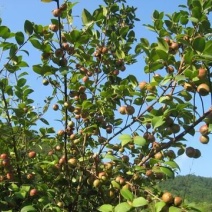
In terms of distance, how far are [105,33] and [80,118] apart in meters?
0.90

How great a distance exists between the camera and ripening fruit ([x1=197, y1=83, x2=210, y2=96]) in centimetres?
220

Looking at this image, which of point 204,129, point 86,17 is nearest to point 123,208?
point 204,129

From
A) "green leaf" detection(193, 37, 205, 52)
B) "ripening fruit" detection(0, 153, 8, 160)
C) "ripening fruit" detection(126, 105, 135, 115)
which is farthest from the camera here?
"ripening fruit" detection(0, 153, 8, 160)

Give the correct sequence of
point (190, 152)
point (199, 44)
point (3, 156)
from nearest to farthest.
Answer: point (199, 44) → point (190, 152) → point (3, 156)

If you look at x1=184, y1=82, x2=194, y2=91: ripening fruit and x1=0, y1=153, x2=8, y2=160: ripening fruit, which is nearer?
x1=184, y1=82, x2=194, y2=91: ripening fruit

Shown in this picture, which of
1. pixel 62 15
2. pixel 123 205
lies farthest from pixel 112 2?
pixel 123 205

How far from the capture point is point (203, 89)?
7.23 ft

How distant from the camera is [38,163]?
322 centimetres

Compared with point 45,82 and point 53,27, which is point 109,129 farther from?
point 53,27

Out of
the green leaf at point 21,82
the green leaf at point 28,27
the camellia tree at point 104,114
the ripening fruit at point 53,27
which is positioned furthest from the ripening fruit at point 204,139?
the green leaf at point 21,82

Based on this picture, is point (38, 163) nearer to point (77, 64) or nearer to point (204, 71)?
point (77, 64)

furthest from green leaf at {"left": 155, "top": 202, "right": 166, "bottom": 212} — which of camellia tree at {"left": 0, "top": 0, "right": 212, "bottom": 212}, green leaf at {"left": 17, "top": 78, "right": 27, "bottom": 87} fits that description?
green leaf at {"left": 17, "top": 78, "right": 27, "bottom": 87}

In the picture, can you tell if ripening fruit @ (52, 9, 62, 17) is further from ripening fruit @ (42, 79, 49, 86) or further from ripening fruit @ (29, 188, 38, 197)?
ripening fruit @ (29, 188, 38, 197)

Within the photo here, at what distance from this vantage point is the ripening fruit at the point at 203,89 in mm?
2197
